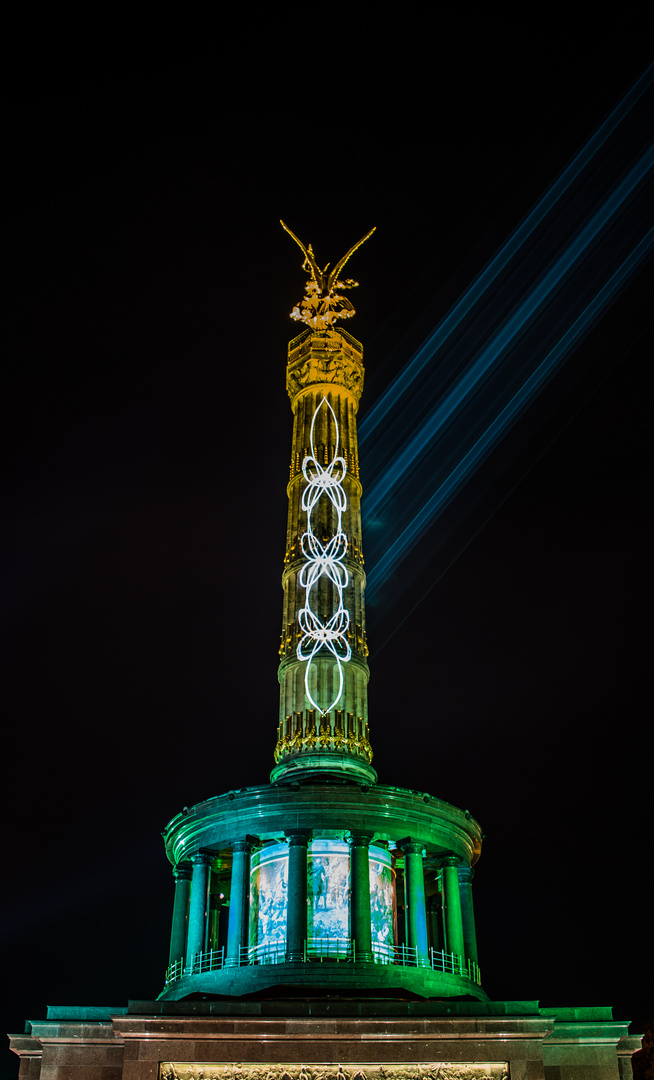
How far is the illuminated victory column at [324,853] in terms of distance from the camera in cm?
3170

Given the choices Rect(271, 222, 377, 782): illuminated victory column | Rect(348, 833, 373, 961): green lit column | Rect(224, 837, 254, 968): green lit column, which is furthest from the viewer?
Rect(271, 222, 377, 782): illuminated victory column

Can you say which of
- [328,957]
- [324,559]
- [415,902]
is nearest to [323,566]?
[324,559]

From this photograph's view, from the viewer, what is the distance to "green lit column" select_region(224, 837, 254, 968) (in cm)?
3231

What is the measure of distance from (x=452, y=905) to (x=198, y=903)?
894cm

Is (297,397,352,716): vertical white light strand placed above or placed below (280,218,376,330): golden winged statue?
below

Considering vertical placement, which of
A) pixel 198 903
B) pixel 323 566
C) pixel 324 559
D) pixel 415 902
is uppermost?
pixel 324 559

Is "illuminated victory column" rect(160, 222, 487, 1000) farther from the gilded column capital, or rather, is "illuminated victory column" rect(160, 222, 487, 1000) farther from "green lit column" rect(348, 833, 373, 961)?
the gilded column capital

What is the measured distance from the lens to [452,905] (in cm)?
3575

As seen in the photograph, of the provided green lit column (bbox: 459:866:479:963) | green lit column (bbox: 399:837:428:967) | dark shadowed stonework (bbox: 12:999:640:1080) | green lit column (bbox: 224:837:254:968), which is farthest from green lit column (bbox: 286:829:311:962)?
green lit column (bbox: 459:866:479:963)

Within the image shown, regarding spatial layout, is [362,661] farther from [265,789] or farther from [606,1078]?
[606,1078]

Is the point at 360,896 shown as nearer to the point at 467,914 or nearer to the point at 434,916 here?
the point at 467,914

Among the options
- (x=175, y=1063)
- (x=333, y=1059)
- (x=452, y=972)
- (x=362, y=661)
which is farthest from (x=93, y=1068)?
(x=362, y=661)

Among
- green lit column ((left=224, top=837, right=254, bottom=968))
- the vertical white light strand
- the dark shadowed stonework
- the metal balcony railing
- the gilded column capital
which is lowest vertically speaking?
the dark shadowed stonework

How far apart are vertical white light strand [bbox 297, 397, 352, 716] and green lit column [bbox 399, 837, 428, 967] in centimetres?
635
